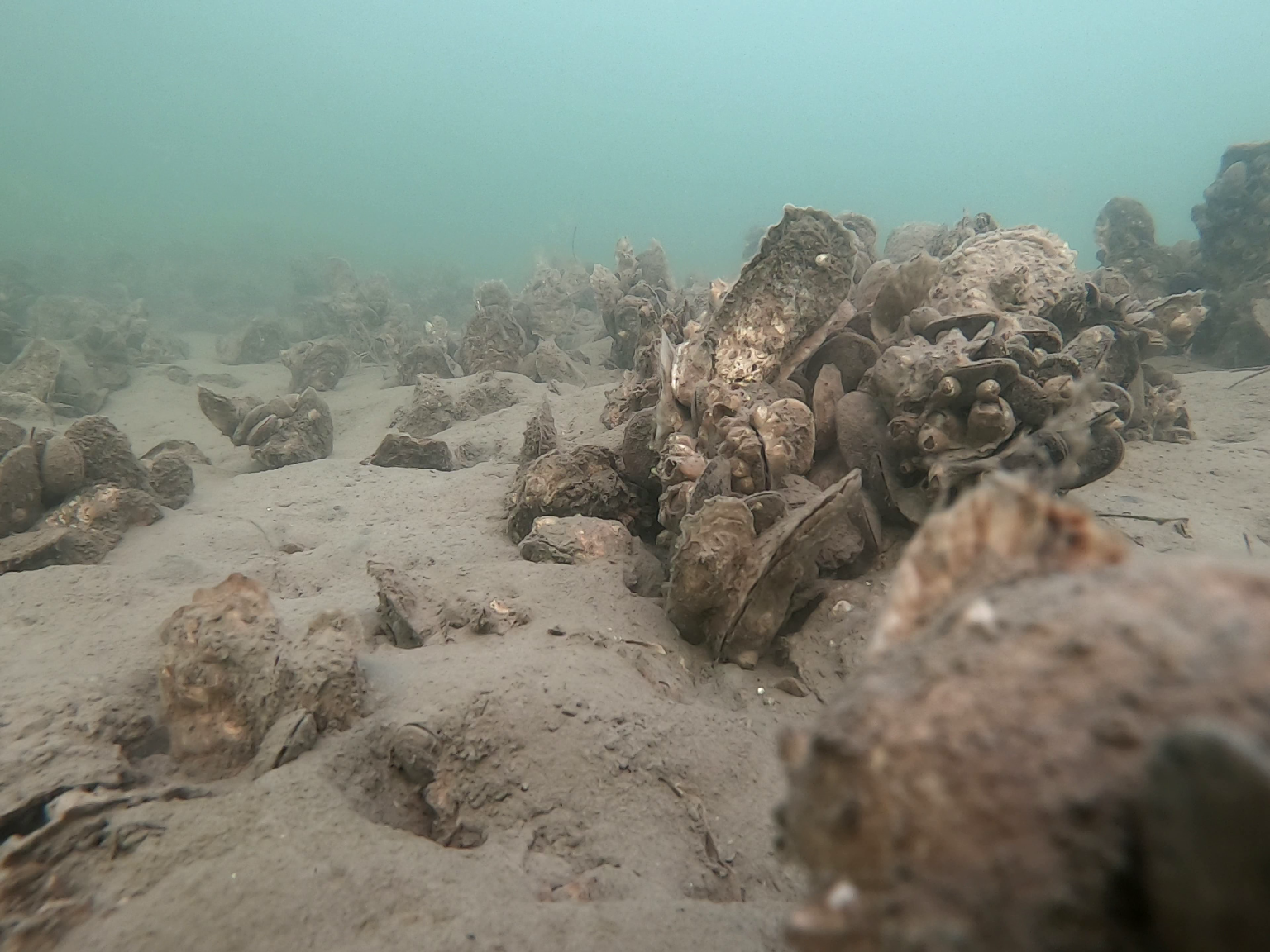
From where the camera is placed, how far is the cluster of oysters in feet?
9.45

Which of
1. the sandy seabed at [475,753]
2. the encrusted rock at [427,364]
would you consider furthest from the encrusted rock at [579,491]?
the encrusted rock at [427,364]

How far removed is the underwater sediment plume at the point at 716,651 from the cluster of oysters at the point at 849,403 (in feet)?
0.09

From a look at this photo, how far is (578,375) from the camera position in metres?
9.16

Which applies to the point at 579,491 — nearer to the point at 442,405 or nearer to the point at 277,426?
the point at 442,405

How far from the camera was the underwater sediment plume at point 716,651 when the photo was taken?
2.06 feet

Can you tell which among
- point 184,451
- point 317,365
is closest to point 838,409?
point 184,451

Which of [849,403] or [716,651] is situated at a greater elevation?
[849,403]

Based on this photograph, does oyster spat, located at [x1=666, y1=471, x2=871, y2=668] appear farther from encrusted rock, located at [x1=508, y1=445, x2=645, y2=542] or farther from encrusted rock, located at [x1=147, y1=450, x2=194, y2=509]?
encrusted rock, located at [x1=147, y1=450, x2=194, y2=509]

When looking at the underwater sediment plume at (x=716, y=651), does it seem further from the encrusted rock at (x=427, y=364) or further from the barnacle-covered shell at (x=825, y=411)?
the encrusted rock at (x=427, y=364)

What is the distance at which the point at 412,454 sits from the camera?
6.02 metres

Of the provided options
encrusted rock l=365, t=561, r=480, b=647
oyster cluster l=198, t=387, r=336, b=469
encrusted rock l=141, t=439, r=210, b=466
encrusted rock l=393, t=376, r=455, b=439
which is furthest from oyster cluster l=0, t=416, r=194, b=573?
encrusted rock l=393, t=376, r=455, b=439

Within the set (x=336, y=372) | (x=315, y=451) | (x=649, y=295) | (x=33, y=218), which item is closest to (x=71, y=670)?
(x=315, y=451)

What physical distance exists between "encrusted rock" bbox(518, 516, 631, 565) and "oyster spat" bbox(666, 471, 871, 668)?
78 centimetres

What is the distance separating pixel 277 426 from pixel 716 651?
5.84 meters
